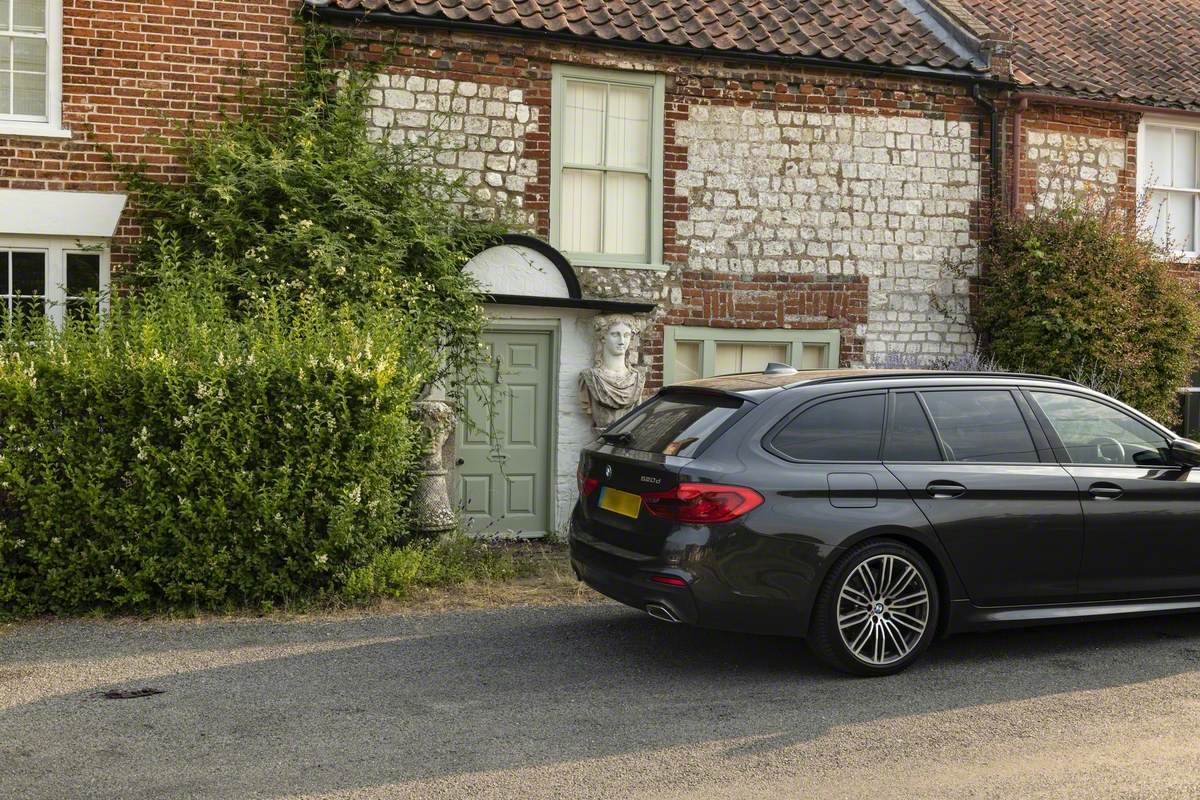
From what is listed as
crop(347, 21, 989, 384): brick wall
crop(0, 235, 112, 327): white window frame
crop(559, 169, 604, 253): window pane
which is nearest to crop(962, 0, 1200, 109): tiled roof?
crop(347, 21, 989, 384): brick wall

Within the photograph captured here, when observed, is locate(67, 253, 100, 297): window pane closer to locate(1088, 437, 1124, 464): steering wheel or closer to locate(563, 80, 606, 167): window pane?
locate(563, 80, 606, 167): window pane

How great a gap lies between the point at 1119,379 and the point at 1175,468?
18.7 feet

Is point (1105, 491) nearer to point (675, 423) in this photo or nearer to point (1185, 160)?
point (675, 423)

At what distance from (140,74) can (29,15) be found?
102 cm

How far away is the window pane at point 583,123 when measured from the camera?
39.3 ft

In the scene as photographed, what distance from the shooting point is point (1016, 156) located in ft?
43.2

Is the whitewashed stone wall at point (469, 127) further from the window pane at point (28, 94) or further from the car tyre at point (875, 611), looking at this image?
the car tyre at point (875, 611)

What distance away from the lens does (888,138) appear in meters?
12.9

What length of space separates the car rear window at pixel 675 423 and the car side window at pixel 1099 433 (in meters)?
1.93

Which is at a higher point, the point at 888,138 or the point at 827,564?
the point at 888,138

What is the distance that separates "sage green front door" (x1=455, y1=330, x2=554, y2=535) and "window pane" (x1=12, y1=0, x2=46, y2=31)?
15.4 ft

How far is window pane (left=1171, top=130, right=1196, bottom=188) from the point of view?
14398mm

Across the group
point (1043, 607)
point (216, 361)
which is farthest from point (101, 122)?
point (1043, 607)

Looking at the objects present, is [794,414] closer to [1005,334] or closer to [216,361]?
[216,361]
